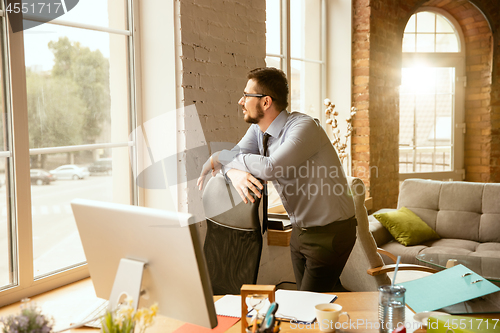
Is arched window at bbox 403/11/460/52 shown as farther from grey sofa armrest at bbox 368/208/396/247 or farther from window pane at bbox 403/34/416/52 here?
grey sofa armrest at bbox 368/208/396/247

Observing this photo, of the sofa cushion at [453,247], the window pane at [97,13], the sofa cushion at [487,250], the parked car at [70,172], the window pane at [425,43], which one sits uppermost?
the window pane at [425,43]

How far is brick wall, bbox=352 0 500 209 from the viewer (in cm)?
454

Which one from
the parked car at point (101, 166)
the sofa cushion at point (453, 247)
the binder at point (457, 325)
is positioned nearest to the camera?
the binder at point (457, 325)

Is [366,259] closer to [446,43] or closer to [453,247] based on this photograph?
[453,247]

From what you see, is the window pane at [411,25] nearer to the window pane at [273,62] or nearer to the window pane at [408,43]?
the window pane at [408,43]

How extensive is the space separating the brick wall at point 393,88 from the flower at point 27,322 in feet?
13.1

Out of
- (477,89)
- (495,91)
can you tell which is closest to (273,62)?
(477,89)

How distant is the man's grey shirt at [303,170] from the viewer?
1.94 m

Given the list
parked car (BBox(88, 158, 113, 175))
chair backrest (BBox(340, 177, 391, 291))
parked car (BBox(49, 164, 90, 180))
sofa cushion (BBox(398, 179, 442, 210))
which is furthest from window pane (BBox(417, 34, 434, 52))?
parked car (BBox(49, 164, 90, 180))

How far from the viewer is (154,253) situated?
42.4 inches

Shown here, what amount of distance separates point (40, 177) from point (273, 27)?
230cm

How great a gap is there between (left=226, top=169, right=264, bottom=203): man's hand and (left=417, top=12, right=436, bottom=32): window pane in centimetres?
424

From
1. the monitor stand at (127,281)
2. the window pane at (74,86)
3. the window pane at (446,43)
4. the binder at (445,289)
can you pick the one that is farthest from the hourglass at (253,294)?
the window pane at (446,43)

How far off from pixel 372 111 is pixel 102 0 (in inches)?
121
